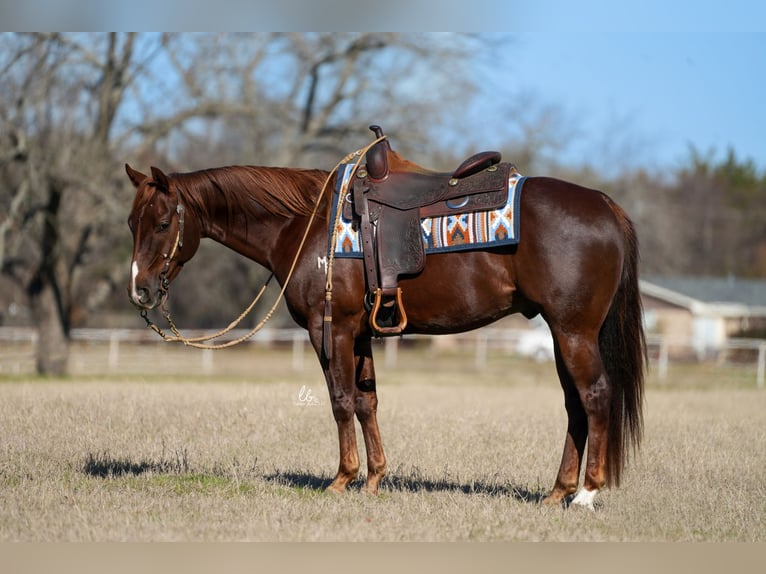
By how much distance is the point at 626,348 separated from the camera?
6551 millimetres

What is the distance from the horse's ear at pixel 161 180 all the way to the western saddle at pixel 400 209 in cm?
134

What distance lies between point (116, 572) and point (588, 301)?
3.49 metres

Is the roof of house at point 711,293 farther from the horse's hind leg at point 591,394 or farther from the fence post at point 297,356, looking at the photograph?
the horse's hind leg at point 591,394

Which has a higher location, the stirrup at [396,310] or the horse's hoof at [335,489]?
the stirrup at [396,310]

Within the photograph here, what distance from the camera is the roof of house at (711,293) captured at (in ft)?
145

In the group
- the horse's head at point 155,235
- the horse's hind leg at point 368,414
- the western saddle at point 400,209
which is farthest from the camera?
the horse's hind leg at point 368,414

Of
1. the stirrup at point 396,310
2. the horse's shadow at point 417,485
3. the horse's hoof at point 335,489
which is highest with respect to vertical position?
the stirrup at point 396,310

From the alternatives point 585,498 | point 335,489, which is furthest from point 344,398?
point 585,498

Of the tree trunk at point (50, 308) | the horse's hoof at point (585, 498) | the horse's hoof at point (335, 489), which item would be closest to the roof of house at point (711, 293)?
the tree trunk at point (50, 308)

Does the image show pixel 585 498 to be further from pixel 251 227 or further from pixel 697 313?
pixel 697 313

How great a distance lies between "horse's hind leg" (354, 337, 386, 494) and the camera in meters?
6.77

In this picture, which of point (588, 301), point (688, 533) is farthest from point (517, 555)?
point (588, 301)

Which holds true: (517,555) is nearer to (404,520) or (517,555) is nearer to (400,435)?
(404,520)

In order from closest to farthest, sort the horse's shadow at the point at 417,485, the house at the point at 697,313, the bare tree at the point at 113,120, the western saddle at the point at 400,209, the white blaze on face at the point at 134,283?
1. the western saddle at the point at 400,209
2. the white blaze on face at the point at 134,283
3. the horse's shadow at the point at 417,485
4. the bare tree at the point at 113,120
5. the house at the point at 697,313
